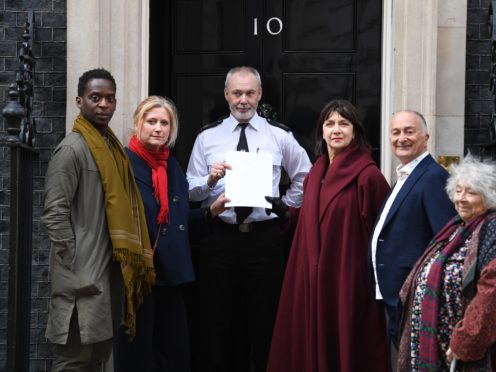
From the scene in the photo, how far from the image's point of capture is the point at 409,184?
5340 millimetres

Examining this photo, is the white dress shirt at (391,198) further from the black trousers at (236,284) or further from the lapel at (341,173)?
the black trousers at (236,284)

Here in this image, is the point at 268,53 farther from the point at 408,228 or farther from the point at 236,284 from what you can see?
the point at 408,228

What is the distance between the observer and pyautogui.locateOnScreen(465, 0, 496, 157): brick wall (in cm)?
668

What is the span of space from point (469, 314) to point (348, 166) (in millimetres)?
1513

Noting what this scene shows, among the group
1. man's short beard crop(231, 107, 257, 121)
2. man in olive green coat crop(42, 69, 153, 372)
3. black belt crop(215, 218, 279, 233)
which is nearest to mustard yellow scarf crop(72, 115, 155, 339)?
man in olive green coat crop(42, 69, 153, 372)

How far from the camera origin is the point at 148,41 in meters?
6.88

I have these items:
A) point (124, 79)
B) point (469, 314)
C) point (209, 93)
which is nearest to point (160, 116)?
point (124, 79)

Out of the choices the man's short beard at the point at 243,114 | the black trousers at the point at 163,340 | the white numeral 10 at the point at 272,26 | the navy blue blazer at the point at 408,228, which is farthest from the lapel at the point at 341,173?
the white numeral 10 at the point at 272,26

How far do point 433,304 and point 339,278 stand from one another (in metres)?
0.98

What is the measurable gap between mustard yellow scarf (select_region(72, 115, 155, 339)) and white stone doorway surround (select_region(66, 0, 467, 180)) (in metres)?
1.29

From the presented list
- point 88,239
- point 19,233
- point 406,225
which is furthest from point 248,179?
point 19,233

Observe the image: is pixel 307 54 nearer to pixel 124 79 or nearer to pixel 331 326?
pixel 124 79

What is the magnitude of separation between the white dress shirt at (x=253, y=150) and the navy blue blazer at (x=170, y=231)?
1.16ft

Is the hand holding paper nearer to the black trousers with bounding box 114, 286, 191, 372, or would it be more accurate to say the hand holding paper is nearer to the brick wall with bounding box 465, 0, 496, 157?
the black trousers with bounding box 114, 286, 191, 372
